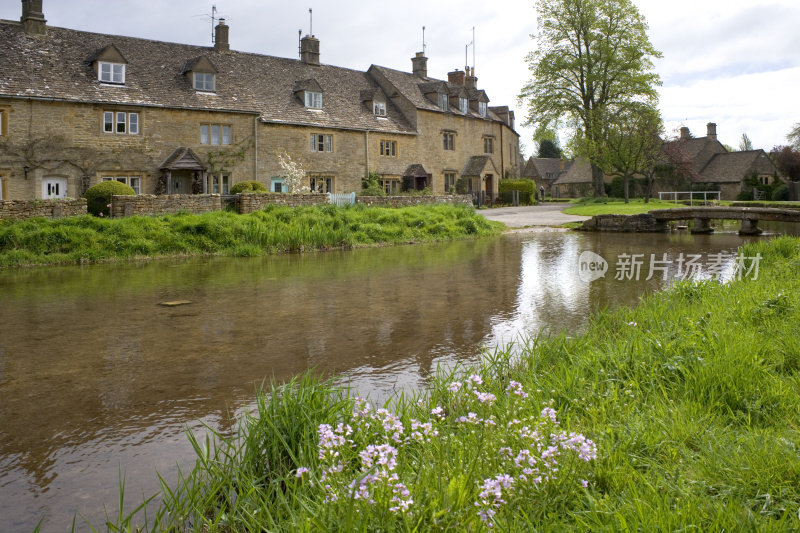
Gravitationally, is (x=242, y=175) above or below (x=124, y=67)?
below

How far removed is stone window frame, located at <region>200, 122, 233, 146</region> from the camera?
111ft

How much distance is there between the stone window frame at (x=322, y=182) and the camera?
128 ft

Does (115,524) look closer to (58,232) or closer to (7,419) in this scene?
(7,419)

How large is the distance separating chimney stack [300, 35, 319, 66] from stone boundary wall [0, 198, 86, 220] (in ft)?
84.6

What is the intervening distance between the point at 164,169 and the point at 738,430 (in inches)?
1268

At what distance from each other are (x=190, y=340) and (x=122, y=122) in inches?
1060

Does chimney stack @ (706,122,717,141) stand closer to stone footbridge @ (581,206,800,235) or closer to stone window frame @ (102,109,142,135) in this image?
stone footbridge @ (581,206,800,235)

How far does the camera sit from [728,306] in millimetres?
7445

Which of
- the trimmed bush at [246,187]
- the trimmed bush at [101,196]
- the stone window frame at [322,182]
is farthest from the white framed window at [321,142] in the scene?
A: the trimmed bush at [101,196]

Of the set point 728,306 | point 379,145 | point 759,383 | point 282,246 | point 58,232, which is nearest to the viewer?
point 759,383

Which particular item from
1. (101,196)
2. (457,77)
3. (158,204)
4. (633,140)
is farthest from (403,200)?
(457,77)

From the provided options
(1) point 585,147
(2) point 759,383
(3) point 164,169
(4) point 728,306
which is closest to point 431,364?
(2) point 759,383

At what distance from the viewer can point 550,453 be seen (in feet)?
9.89

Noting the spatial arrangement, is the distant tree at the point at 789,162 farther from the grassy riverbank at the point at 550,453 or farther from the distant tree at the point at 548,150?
the grassy riverbank at the point at 550,453
